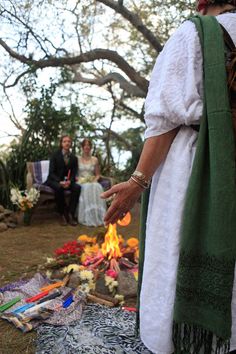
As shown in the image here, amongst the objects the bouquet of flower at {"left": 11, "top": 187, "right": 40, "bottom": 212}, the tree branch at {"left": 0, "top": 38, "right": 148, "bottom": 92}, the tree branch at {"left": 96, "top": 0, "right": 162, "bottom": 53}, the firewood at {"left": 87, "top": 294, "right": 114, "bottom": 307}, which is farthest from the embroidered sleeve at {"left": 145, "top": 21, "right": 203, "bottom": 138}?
the tree branch at {"left": 0, "top": 38, "right": 148, "bottom": 92}

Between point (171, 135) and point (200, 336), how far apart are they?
650mm

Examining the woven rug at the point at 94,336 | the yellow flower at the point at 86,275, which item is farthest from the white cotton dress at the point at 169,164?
the yellow flower at the point at 86,275

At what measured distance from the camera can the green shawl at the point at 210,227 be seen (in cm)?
115

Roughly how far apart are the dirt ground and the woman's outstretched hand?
160cm

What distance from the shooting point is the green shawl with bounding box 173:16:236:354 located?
1.15 meters

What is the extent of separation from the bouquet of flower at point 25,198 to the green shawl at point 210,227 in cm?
586

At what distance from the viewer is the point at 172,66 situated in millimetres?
1229

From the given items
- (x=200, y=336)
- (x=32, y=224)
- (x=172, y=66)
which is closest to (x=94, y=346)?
(x=200, y=336)

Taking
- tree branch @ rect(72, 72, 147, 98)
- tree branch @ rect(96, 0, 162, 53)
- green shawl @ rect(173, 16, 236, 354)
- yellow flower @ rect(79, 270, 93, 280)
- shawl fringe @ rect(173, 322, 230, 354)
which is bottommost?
yellow flower @ rect(79, 270, 93, 280)

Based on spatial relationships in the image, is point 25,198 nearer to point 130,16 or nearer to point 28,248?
point 28,248

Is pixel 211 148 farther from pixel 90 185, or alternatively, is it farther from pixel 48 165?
pixel 48 165

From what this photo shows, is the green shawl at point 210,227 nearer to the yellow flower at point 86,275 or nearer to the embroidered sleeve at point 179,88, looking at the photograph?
the embroidered sleeve at point 179,88

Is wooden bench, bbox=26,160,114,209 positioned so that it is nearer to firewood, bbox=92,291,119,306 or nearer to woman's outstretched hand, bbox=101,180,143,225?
firewood, bbox=92,291,119,306

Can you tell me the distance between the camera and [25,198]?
6.80 m
